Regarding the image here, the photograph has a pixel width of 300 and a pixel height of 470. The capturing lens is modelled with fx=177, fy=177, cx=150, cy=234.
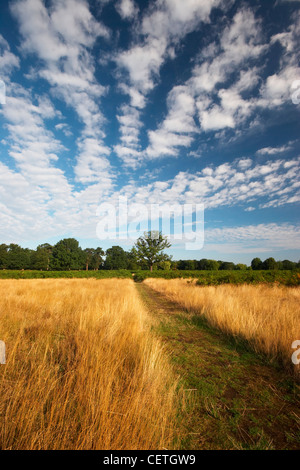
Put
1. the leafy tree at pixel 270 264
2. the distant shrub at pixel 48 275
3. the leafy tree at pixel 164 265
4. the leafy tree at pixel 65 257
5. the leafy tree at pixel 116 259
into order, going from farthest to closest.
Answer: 1. the leafy tree at pixel 116 259
2. the leafy tree at pixel 65 257
3. the leafy tree at pixel 164 265
4. the distant shrub at pixel 48 275
5. the leafy tree at pixel 270 264

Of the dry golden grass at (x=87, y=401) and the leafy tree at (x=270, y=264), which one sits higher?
the leafy tree at (x=270, y=264)

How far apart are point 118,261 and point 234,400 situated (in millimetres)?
68154

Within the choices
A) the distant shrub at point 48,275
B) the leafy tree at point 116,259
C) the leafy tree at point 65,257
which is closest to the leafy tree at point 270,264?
the distant shrub at point 48,275

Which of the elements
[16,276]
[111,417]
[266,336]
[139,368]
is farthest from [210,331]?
[16,276]

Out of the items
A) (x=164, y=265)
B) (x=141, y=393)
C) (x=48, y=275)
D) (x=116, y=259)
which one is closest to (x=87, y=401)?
(x=141, y=393)

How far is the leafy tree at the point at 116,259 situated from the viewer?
6781cm

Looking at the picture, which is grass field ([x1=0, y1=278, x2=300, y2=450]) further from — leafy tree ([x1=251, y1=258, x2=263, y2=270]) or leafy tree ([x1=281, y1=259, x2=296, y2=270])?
leafy tree ([x1=251, y1=258, x2=263, y2=270])

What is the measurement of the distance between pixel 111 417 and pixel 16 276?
40822 millimetres

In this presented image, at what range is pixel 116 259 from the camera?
69.3 meters

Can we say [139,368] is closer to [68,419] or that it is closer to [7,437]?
[68,419]

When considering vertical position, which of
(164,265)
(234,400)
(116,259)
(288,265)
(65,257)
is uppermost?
(65,257)

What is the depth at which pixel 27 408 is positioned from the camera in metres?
1.48

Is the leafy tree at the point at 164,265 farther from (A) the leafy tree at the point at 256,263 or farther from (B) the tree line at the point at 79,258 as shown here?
(A) the leafy tree at the point at 256,263

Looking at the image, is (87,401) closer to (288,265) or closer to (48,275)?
(288,265)
